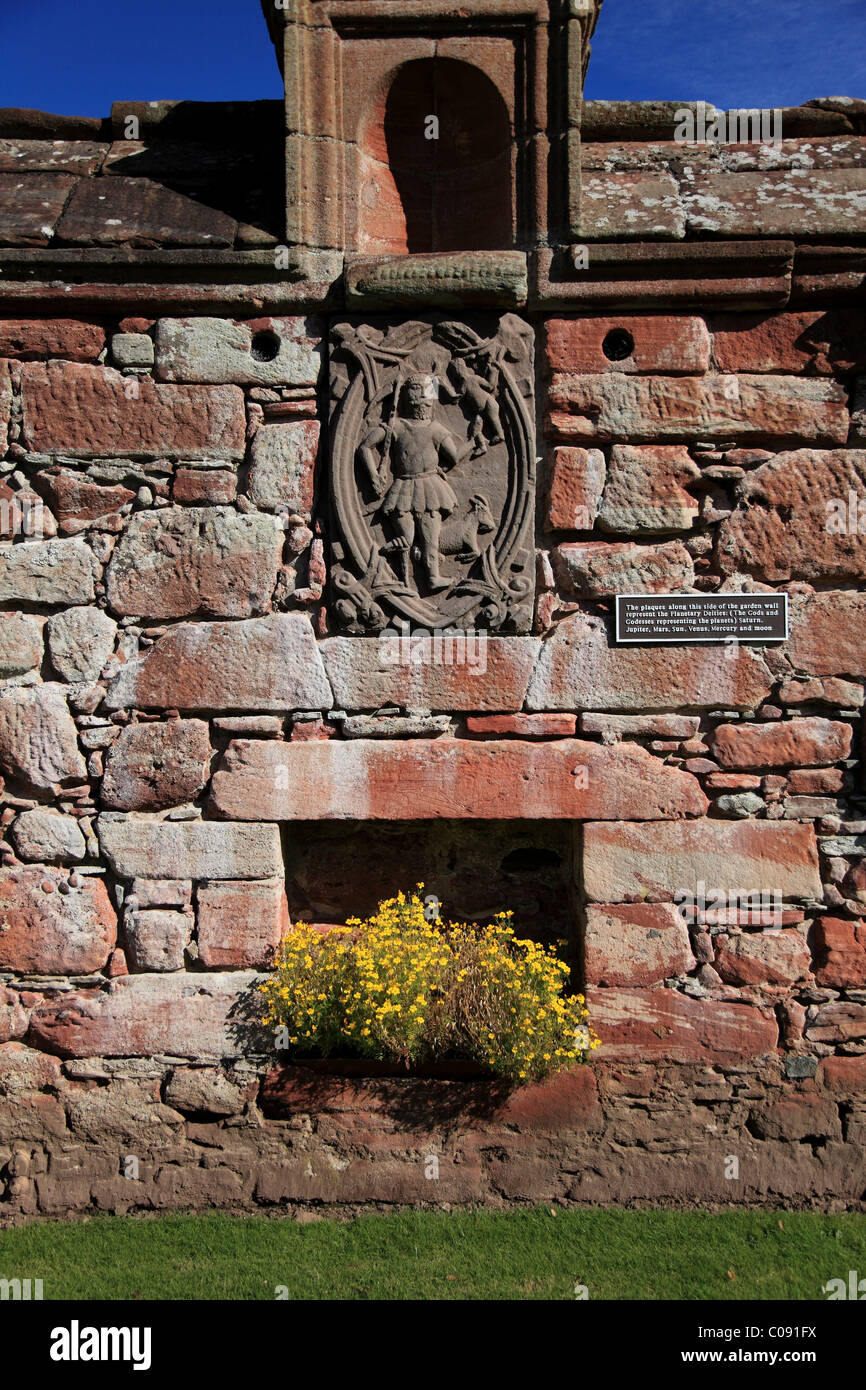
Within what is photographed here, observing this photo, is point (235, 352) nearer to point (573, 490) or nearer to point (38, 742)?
point (573, 490)

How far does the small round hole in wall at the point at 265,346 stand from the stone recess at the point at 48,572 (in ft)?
3.75

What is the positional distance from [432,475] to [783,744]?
1.88 metres

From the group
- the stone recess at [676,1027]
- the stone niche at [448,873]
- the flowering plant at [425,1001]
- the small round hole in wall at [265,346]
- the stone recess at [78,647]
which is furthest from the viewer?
the stone niche at [448,873]

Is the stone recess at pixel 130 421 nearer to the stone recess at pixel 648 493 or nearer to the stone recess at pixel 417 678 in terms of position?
the stone recess at pixel 417 678

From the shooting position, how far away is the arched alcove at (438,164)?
459cm

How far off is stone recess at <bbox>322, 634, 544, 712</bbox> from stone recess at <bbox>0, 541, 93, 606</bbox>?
1.08 m

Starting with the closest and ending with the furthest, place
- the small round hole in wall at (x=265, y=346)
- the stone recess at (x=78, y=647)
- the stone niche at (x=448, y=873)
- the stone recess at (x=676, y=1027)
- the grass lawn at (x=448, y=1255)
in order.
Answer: the grass lawn at (x=448, y=1255), the stone recess at (x=676, y=1027), the stone recess at (x=78, y=647), the small round hole in wall at (x=265, y=346), the stone niche at (x=448, y=873)

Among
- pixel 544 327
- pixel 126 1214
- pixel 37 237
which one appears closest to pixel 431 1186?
pixel 126 1214

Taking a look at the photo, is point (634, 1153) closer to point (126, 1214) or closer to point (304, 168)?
point (126, 1214)

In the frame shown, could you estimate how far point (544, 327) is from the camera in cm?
434

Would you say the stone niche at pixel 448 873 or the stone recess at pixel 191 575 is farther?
the stone niche at pixel 448 873

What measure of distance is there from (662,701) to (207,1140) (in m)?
2.63

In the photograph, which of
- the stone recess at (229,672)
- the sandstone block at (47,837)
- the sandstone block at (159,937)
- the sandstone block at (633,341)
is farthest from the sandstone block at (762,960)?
the sandstone block at (47,837)

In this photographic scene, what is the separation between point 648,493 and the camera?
4250 millimetres
